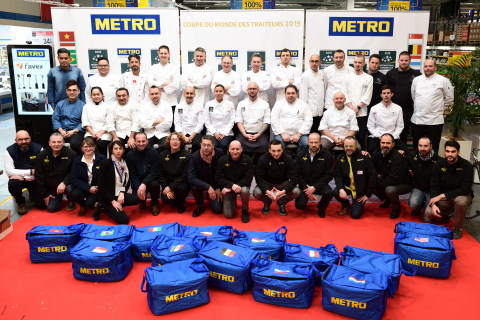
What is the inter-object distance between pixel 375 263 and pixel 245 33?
15.7ft

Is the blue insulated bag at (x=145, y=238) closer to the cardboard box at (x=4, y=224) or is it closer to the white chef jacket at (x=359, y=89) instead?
the cardboard box at (x=4, y=224)

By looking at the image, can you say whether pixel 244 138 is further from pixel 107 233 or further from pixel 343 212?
pixel 107 233

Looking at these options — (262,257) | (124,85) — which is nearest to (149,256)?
(262,257)

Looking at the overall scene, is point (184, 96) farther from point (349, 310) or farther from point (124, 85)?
point (349, 310)

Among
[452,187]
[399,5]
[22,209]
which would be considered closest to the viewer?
[452,187]

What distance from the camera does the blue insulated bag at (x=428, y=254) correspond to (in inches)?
155

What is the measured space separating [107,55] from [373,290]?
6.01m

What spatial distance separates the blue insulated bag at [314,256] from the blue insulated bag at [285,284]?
22 centimetres

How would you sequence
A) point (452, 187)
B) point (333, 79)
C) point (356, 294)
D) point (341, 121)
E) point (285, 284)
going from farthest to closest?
point (333, 79)
point (341, 121)
point (452, 187)
point (285, 284)
point (356, 294)

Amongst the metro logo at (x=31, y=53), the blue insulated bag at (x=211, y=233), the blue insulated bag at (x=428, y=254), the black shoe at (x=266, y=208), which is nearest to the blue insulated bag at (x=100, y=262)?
the blue insulated bag at (x=211, y=233)

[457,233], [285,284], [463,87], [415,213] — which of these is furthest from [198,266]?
[463,87]

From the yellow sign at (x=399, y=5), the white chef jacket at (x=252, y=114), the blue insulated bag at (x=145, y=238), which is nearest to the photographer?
the blue insulated bag at (x=145, y=238)

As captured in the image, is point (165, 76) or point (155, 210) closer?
point (155, 210)

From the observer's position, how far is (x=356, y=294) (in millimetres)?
3291
